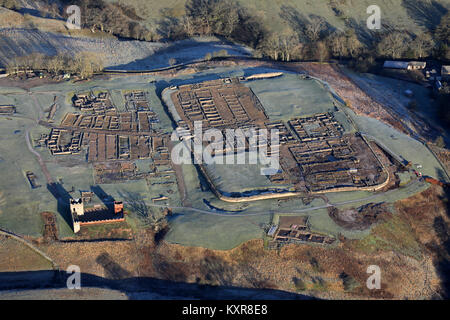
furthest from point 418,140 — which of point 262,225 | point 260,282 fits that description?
point 260,282

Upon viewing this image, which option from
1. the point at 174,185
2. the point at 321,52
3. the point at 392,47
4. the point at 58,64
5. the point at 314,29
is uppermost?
the point at 314,29

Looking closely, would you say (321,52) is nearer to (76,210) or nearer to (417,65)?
(417,65)

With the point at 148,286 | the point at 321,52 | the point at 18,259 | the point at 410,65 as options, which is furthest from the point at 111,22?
the point at 148,286

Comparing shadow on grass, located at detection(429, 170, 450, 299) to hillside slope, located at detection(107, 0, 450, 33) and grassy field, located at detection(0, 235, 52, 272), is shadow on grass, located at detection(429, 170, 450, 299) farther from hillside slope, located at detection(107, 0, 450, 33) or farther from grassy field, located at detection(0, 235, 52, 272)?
hillside slope, located at detection(107, 0, 450, 33)

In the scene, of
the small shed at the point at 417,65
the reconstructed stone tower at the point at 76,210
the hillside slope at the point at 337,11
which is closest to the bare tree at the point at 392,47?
the small shed at the point at 417,65

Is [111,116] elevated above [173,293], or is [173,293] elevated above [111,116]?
[111,116]

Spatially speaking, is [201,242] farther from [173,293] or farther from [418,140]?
[418,140]

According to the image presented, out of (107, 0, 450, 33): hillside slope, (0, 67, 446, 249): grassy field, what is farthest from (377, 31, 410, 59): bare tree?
(0, 67, 446, 249): grassy field

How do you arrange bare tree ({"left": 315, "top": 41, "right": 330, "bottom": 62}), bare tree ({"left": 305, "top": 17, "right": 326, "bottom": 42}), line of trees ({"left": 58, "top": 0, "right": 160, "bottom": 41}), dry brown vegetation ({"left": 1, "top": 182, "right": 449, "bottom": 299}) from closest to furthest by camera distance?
dry brown vegetation ({"left": 1, "top": 182, "right": 449, "bottom": 299}) < bare tree ({"left": 315, "top": 41, "right": 330, "bottom": 62}) < bare tree ({"left": 305, "top": 17, "right": 326, "bottom": 42}) < line of trees ({"left": 58, "top": 0, "right": 160, "bottom": 41})
